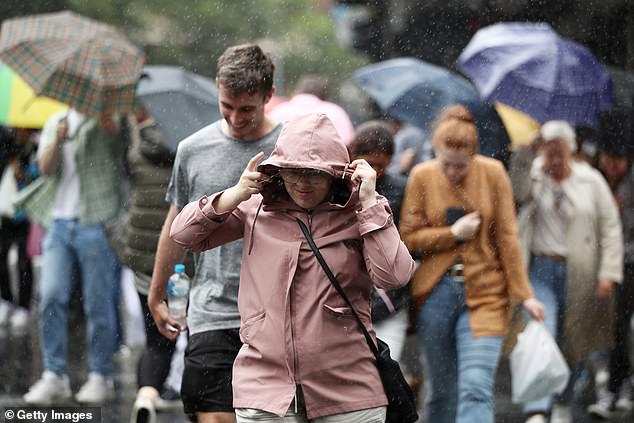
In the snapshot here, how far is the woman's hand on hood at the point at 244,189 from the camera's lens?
4.78 meters

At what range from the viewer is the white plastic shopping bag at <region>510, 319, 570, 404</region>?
7059 millimetres

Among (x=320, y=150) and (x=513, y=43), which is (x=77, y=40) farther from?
(x=320, y=150)

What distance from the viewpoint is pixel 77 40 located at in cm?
770

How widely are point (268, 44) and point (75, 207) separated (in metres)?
1.45

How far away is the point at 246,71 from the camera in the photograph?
17.5 feet

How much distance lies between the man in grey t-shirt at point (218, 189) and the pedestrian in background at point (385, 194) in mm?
1107

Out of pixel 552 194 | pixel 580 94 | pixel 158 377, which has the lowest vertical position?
pixel 158 377

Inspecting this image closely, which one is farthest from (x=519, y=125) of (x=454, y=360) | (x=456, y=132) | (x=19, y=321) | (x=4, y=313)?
(x=4, y=313)

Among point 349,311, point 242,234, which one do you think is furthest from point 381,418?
point 242,234

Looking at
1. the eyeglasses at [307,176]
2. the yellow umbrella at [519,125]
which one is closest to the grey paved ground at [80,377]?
the yellow umbrella at [519,125]

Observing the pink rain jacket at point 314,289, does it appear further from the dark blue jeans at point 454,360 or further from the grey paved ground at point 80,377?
the grey paved ground at point 80,377

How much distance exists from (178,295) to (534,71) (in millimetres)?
2567

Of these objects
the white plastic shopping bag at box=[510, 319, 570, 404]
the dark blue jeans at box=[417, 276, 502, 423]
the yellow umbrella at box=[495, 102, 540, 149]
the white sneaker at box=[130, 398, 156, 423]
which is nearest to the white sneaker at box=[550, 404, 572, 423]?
the white plastic shopping bag at box=[510, 319, 570, 404]

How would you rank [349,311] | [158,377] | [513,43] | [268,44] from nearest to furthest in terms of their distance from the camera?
[349,311] → [158,377] → [513,43] → [268,44]
